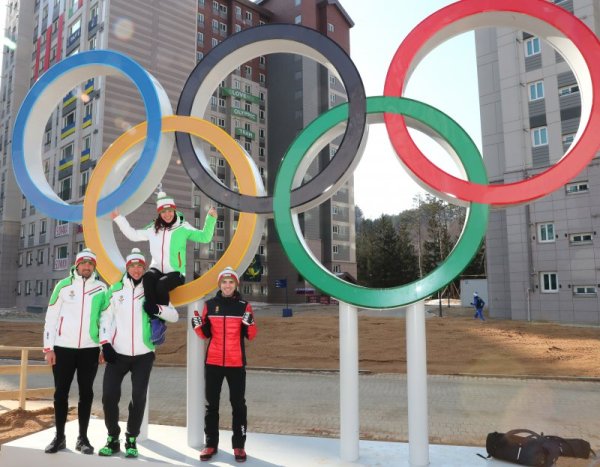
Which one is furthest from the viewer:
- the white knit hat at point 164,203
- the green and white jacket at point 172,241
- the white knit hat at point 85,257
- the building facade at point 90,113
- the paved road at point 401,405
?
the building facade at point 90,113

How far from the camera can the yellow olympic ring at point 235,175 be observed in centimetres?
520

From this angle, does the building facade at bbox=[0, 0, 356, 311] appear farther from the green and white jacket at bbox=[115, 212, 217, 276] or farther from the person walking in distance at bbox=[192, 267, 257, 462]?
the person walking in distance at bbox=[192, 267, 257, 462]

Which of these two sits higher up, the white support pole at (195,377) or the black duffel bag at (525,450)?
the white support pole at (195,377)

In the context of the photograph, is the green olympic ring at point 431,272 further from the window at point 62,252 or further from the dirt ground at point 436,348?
the window at point 62,252

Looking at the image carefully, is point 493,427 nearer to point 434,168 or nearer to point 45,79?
point 434,168

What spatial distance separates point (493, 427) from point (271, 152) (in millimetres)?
50633

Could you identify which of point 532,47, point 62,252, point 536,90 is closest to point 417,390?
point 536,90

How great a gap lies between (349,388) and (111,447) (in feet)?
7.83

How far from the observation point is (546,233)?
23.5 meters

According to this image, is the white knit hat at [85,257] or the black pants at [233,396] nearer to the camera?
the black pants at [233,396]

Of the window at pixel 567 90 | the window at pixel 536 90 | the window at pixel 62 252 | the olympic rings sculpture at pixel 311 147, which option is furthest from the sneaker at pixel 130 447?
the window at pixel 62 252

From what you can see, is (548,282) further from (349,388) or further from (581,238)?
(349,388)

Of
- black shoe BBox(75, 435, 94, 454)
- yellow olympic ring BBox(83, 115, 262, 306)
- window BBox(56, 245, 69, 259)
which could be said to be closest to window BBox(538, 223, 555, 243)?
yellow olympic ring BBox(83, 115, 262, 306)

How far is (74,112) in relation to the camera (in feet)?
113
